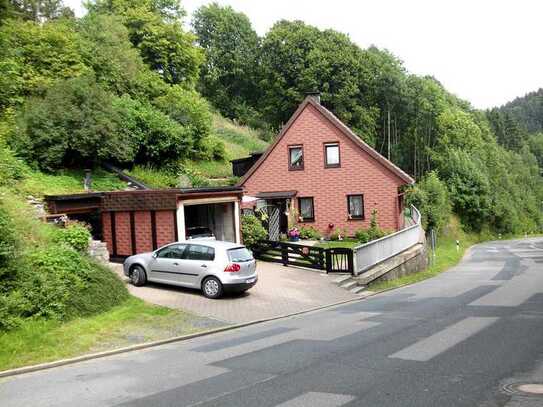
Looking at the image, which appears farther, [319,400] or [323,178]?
[323,178]

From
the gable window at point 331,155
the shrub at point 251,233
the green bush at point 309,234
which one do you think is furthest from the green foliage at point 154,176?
the gable window at point 331,155

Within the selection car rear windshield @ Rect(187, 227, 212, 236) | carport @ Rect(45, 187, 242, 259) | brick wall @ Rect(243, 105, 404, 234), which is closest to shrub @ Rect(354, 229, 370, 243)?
brick wall @ Rect(243, 105, 404, 234)

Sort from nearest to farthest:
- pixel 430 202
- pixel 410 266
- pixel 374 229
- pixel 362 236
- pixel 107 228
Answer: pixel 107 228 → pixel 410 266 → pixel 362 236 → pixel 374 229 → pixel 430 202

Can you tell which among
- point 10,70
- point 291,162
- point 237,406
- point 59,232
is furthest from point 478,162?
point 237,406

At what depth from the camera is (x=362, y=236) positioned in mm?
31031

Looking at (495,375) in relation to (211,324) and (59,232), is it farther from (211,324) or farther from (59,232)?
(59,232)

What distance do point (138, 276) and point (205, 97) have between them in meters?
51.7

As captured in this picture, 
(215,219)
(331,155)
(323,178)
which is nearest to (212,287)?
(215,219)

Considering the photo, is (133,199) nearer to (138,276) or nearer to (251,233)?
(138,276)

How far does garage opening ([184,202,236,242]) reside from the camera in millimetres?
24969

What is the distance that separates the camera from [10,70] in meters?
24.6

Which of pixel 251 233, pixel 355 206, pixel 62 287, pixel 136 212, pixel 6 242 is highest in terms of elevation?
pixel 136 212

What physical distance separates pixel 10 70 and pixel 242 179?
14.7 meters

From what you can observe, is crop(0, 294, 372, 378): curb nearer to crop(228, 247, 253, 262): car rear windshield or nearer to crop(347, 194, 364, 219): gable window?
crop(228, 247, 253, 262): car rear windshield
